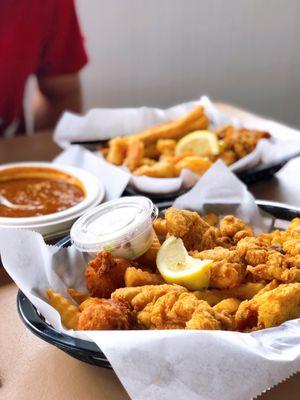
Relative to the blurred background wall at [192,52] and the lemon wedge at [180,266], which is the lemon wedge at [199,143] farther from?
the blurred background wall at [192,52]

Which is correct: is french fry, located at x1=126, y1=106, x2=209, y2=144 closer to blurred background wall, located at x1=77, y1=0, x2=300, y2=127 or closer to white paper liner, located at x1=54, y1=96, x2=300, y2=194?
white paper liner, located at x1=54, y1=96, x2=300, y2=194

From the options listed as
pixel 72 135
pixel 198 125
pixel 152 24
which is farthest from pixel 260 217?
pixel 152 24

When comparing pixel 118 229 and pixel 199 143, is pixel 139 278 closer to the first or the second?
pixel 118 229

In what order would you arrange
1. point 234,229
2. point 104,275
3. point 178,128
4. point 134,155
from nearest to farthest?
point 104,275, point 234,229, point 134,155, point 178,128

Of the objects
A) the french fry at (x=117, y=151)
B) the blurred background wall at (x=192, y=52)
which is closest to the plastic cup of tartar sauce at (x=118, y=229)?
the french fry at (x=117, y=151)

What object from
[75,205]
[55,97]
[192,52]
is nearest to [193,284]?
[75,205]

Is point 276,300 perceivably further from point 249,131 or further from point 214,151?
point 249,131
